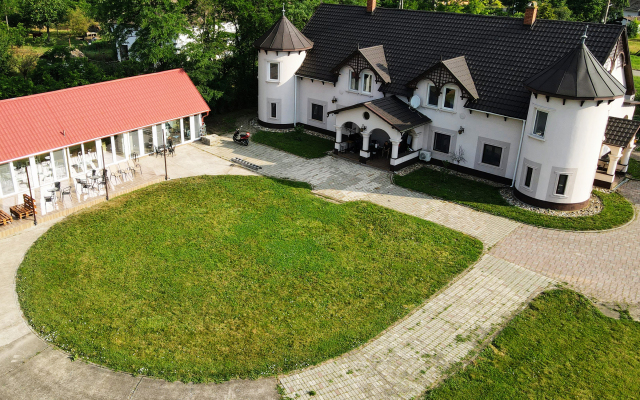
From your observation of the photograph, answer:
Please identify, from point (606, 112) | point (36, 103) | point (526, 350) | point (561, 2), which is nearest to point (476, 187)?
point (606, 112)

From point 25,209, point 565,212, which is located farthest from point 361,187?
point 25,209

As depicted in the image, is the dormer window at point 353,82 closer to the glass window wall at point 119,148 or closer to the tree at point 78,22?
the glass window wall at point 119,148

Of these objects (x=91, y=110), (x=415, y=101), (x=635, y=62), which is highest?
(x=635, y=62)

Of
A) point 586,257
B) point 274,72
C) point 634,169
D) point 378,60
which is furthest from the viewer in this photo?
point 274,72

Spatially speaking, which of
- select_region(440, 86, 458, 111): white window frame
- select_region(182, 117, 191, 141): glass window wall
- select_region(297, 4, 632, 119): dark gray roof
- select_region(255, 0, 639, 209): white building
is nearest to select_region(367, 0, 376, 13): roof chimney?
select_region(255, 0, 639, 209): white building

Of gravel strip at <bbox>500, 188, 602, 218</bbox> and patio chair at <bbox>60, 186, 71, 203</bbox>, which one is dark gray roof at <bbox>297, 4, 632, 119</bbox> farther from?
patio chair at <bbox>60, 186, 71, 203</bbox>

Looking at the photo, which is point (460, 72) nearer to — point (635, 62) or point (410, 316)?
point (410, 316)
